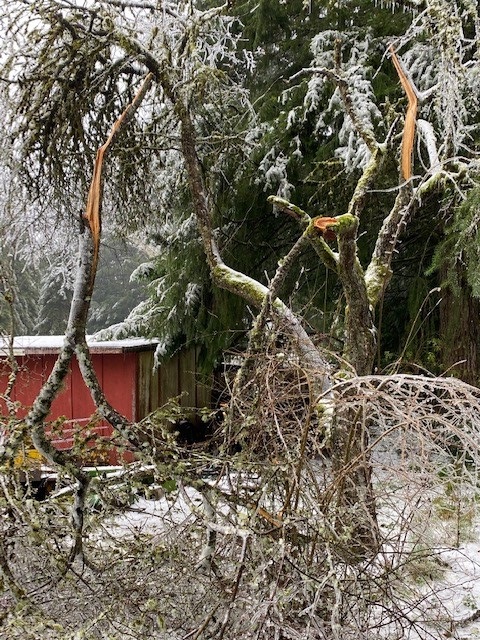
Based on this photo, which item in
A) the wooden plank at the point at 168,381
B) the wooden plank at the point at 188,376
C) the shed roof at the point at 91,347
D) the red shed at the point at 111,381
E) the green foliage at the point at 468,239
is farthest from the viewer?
the wooden plank at the point at 188,376

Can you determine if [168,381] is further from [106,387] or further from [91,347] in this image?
[91,347]

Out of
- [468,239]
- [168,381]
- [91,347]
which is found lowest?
[168,381]

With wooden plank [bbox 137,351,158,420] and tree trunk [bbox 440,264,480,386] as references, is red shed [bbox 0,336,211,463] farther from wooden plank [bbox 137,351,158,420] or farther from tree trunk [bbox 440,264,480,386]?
tree trunk [bbox 440,264,480,386]

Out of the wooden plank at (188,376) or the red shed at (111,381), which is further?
the wooden plank at (188,376)

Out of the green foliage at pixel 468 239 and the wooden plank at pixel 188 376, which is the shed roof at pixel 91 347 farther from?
the green foliage at pixel 468 239

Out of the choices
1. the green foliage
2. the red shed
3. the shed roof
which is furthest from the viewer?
the red shed

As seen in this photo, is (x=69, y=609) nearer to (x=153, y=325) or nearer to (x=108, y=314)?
(x=153, y=325)

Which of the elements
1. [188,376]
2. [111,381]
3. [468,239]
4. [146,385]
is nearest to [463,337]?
[468,239]

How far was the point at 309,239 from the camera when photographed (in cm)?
407

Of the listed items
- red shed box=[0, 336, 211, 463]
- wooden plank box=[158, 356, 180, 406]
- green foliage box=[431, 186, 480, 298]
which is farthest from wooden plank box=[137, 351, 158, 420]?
green foliage box=[431, 186, 480, 298]

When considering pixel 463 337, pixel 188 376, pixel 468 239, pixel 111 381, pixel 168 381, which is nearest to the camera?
pixel 468 239

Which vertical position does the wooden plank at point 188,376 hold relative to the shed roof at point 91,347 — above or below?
below

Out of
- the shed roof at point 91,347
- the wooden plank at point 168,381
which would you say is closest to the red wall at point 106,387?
the shed roof at point 91,347

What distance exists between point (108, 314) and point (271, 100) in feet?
47.7
